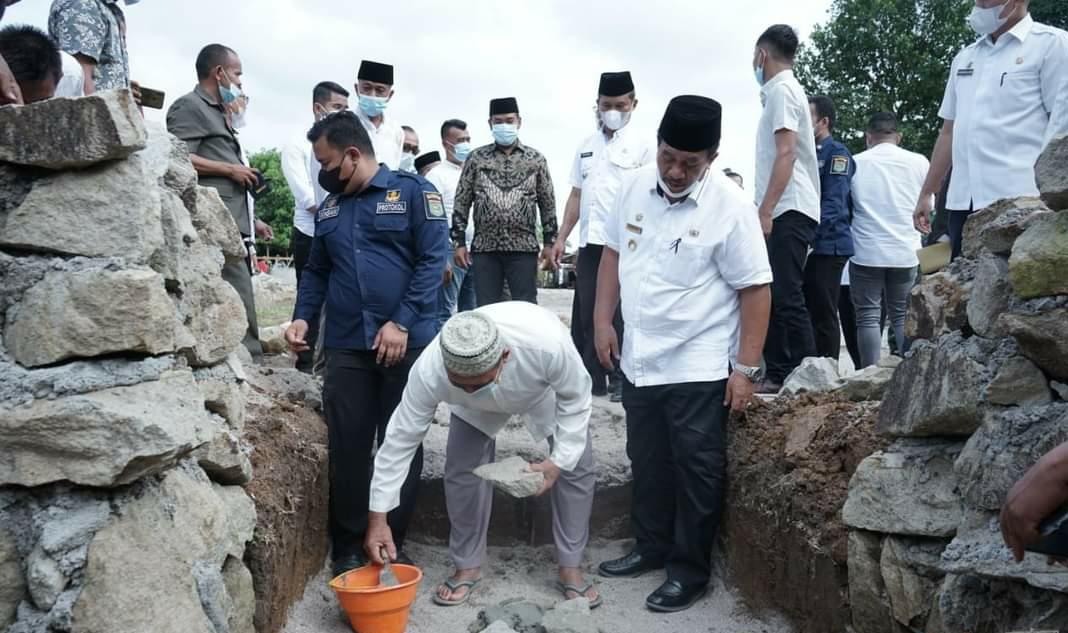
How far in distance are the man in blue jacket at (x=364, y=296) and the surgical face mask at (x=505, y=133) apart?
6.16 feet

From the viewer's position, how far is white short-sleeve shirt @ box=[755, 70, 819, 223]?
14.5 feet

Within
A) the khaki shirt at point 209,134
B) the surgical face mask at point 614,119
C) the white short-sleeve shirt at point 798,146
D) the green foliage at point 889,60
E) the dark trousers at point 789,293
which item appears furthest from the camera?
the green foliage at point 889,60

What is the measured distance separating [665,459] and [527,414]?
0.72 metres

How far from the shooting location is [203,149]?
4.84 meters

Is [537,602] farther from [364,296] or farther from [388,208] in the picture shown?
[388,208]

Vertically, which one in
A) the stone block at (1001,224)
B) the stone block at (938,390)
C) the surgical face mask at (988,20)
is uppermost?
the surgical face mask at (988,20)

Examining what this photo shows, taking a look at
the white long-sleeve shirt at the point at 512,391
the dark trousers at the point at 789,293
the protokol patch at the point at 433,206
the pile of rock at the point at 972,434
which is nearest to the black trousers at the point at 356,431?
the white long-sleeve shirt at the point at 512,391

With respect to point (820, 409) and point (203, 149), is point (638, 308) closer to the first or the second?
point (820, 409)

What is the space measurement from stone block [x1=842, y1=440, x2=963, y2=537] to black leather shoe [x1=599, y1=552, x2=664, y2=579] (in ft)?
5.07

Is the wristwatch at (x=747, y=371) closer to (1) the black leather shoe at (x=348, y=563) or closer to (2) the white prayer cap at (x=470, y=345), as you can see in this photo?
(2) the white prayer cap at (x=470, y=345)

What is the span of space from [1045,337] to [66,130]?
2613mm

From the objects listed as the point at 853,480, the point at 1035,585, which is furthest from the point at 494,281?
the point at 1035,585

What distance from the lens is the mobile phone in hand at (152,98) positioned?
3.57 metres

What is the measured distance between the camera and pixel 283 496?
11.7 feet
